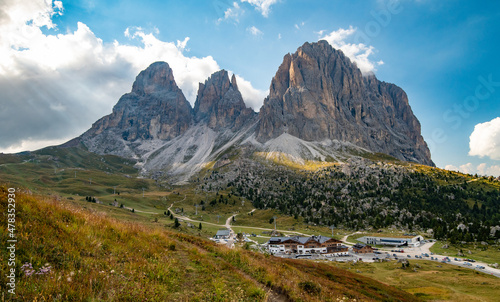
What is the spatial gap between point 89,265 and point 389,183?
195m

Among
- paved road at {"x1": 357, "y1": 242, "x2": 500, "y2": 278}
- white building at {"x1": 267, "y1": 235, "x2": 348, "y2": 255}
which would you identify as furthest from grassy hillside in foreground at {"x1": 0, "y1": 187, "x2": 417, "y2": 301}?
paved road at {"x1": 357, "y1": 242, "x2": 500, "y2": 278}

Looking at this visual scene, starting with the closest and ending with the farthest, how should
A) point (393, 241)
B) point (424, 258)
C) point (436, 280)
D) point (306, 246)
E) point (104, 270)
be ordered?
point (104, 270) → point (436, 280) → point (424, 258) → point (306, 246) → point (393, 241)

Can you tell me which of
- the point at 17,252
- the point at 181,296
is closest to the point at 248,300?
the point at 181,296

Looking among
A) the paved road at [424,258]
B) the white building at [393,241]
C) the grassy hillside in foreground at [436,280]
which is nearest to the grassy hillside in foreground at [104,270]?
the grassy hillside in foreground at [436,280]

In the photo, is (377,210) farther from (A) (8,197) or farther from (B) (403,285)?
(A) (8,197)

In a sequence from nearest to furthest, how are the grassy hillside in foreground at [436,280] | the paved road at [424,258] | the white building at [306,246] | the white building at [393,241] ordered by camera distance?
the grassy hillside in foreground at [436,280], the paved road at [424,258], the white building at [306,246], the white building at [393,241]

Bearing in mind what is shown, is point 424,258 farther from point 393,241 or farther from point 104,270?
point 104,270

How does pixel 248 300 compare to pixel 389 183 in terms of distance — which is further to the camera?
pixel 389 183

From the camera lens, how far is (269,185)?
19412 centimetres

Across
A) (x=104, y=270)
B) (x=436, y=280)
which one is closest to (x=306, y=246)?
(x=436, y=280)

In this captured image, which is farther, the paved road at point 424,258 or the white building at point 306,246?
the white building at point 306,246

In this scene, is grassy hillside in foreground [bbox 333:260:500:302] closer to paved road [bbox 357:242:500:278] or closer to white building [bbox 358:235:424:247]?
paved road [bbox 357:242:500:278]

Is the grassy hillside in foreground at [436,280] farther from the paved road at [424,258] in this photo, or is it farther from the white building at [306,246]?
the white building at [306,246]

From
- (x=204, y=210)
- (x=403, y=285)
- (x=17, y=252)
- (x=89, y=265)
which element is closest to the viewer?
(x=17, y=252)
